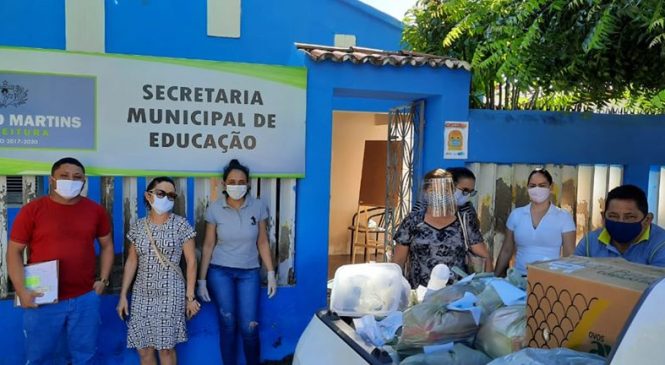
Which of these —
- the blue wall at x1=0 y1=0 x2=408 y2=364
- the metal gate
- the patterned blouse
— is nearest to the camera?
the patterned blouse

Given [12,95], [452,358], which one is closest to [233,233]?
[12,95]

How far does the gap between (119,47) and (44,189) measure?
414 cm

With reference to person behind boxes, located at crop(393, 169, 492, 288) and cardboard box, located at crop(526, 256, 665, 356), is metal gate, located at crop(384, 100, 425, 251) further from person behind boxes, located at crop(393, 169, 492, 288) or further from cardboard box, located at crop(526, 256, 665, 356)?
cardboard box, located at crop(526, 256, 665, 356)

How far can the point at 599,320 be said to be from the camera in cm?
189

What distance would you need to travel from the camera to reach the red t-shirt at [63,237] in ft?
12.6

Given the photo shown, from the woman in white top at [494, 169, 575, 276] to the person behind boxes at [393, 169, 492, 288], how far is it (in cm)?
30

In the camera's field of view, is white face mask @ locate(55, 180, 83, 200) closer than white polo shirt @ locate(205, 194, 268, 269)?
Yes

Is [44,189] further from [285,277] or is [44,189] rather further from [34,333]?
[285,277]

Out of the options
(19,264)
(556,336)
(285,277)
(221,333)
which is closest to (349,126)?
(285,277)

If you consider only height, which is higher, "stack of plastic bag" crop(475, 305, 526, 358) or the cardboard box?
the cardboard box

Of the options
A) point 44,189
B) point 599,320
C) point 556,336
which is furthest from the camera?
point 44,189

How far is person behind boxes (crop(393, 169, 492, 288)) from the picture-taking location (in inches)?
162

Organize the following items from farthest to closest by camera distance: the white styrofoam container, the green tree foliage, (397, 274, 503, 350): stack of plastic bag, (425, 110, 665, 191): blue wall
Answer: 1. (425, 110, 665, 191): blue wall
2. the green tree foliage
3. the white styrofoam container
4. (397, 274, 503, 350): stack of plastic bag

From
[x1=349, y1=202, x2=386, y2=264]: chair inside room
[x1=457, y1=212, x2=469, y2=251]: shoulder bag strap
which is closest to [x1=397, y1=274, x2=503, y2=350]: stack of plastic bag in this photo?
[x1=457, y1=212, x2=469, y2=251]: shoulder bag strap
